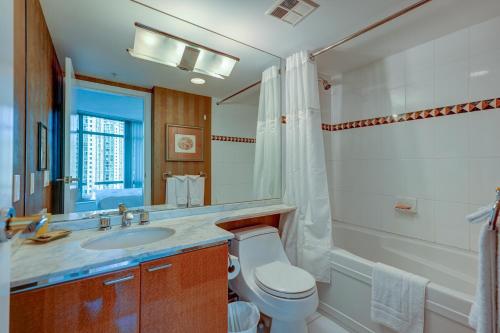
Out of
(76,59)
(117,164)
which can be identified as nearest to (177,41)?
(76,59)

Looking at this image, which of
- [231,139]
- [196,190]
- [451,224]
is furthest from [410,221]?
[196,190]

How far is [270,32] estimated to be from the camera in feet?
5.80

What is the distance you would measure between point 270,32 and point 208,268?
5.58ft

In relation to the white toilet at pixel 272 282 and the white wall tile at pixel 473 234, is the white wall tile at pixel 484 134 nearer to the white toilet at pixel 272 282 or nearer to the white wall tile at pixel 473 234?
the white wall tile at pixel 473 234

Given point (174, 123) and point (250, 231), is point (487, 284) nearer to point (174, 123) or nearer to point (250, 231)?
point (250, 231)

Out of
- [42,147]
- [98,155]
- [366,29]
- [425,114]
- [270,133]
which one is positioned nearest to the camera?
[42,147]

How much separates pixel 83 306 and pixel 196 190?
1.03 meters

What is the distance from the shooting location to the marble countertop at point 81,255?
0.77 metres

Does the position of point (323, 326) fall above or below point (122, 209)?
below

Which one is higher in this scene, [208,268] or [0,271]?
[0,271]

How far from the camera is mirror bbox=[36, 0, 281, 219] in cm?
139

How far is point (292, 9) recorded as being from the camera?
149 centimetres

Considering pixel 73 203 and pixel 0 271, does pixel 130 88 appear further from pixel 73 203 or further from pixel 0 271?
pixel 0 271

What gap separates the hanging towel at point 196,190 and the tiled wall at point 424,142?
158cm
